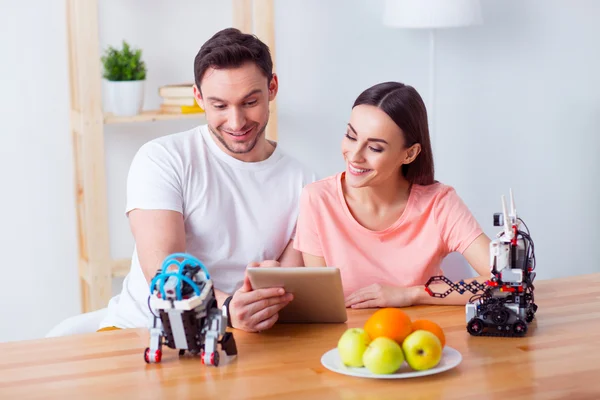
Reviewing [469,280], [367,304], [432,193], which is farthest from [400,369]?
[432,193]

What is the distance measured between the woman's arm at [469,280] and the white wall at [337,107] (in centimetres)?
174

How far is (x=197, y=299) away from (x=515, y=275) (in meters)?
0.68

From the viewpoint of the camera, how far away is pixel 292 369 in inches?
66.5

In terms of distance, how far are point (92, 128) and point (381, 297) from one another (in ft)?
5.12

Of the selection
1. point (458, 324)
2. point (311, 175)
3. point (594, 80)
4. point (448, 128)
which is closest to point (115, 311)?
point (311, 175)

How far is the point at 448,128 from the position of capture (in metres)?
4.25

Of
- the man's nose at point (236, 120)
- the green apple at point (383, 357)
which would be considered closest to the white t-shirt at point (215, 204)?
the man's nose at point (236, 120)

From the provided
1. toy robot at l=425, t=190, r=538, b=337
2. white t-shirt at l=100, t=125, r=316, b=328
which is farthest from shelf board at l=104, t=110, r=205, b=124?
toy robot at l=425, t=190, r=538, b=337

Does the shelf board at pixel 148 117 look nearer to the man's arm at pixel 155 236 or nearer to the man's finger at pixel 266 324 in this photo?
the man's arm at pixel 155 236

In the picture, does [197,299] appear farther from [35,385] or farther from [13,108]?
[13,108]

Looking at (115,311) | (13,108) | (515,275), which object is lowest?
(115,311)

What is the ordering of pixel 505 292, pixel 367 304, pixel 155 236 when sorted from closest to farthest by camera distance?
pixel 505 292, pixel 367 304, pixel 155 236

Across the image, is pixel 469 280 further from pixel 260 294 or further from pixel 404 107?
pixel 260 294

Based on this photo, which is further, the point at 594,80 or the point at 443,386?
the point at 594,80
